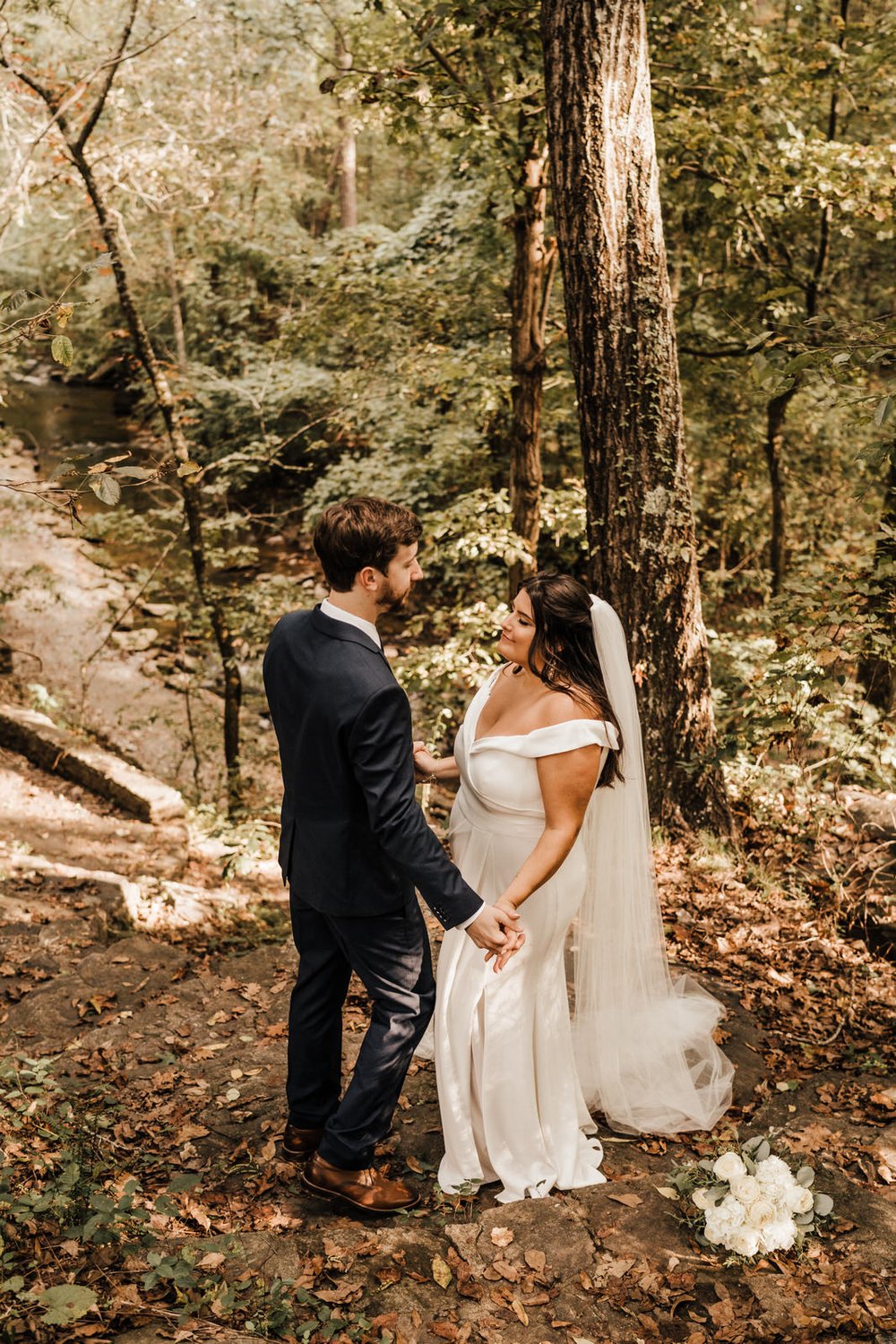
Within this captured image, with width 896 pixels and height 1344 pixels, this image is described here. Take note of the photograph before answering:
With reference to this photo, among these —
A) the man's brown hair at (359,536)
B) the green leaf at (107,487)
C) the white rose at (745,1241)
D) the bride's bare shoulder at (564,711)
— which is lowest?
the white rose at (745,1241)

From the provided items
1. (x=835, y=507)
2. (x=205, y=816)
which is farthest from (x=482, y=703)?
(x=835, y=507)

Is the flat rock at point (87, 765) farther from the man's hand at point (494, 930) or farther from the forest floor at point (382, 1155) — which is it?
the man's hand at point (494, 930)

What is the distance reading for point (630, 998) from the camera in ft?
12.2

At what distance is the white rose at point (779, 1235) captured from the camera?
8.56 feet

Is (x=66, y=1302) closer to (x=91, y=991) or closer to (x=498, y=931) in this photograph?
(x=498, y=931)

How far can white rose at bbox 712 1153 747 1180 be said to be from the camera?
2.72 meters

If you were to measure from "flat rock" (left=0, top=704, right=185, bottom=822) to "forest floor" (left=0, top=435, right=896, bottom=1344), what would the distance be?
161 centimetres

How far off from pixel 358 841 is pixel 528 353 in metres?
5.75

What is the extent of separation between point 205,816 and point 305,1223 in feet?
14.8

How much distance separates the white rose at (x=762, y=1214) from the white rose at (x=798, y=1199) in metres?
0.05

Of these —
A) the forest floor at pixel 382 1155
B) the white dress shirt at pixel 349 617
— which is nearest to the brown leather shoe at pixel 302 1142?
the forest floor at pixel 382 1155

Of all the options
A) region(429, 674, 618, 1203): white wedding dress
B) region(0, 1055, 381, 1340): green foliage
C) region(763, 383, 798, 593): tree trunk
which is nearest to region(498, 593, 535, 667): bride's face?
region(429, 674, 618, 1203): white wedding dress

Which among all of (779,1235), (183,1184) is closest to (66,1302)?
(183,1184)

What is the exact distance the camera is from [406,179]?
20.5 m
